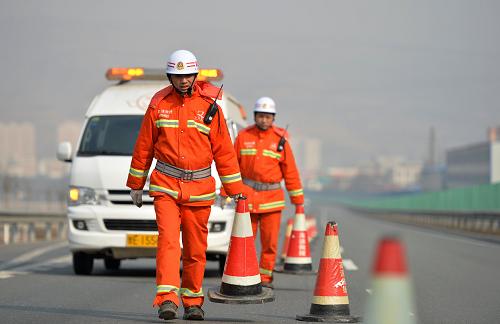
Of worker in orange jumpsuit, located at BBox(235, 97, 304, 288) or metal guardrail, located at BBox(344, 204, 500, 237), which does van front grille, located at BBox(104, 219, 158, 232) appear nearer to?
worker in orange jumpsuit, located at BBox(235, 97, 304, 288)

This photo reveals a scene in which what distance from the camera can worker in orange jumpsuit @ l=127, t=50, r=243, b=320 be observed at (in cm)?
830

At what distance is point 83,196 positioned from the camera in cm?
1324

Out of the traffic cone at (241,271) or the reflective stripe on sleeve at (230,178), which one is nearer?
the reflective stripe on sleeve at (230,178)

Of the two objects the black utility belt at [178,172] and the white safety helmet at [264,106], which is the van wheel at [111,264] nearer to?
the white safety helmet at [264,106]

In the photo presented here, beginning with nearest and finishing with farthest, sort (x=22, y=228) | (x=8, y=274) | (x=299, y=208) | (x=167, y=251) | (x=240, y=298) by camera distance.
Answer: (x=167, y=251), (x=240, y=298), (x=299, y=208), (x=8, y=274), (x=22, y=228)

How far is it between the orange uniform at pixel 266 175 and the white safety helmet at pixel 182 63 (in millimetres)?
3665

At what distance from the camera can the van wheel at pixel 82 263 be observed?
13.6m

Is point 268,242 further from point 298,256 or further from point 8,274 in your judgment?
point 8,274

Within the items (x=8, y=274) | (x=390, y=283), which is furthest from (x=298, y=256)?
(x=390, y=283)

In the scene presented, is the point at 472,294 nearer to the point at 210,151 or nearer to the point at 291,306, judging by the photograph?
the point at 291,306

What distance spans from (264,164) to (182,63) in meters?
3.91

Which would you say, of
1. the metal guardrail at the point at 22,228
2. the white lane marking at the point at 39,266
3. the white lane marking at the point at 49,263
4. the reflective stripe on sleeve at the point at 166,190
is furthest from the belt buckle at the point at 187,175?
the metal guardrail at the point at 22,228

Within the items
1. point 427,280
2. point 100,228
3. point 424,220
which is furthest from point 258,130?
point 424,220

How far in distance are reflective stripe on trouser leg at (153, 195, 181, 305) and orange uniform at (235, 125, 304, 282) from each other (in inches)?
132
